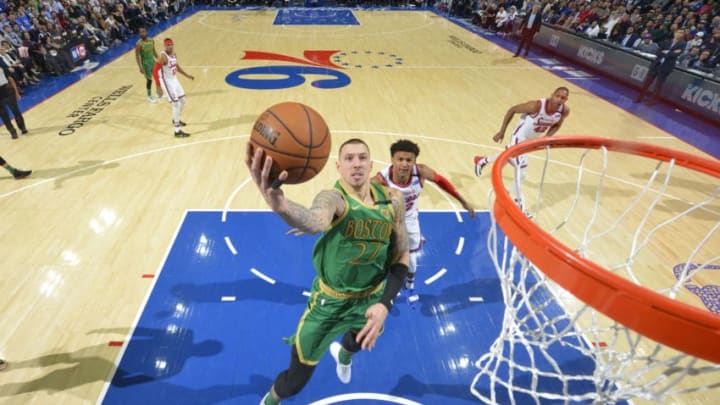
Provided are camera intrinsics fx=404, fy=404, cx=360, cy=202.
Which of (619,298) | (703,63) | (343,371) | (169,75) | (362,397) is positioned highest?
(619,298)

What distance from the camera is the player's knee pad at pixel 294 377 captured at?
277cm

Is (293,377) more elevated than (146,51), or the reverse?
(146,51)

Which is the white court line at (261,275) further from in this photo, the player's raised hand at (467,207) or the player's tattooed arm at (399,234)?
the player's raised hand at (467,207)

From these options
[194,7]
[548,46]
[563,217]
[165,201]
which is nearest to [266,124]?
[165,201]

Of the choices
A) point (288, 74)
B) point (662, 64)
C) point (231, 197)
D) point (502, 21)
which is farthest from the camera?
point (502, 21)

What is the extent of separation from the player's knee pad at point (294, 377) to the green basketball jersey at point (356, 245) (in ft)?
1.87

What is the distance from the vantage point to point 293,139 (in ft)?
6.99

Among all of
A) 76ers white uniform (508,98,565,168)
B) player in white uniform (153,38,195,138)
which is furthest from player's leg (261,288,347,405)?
player in white uniform (153,38,195,138)

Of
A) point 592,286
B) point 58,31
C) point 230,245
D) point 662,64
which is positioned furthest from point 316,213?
point 58,31

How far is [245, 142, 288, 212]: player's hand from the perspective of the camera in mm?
1677

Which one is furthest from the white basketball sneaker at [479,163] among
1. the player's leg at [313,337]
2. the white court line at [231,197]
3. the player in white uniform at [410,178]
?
the player's leg at [313,337]

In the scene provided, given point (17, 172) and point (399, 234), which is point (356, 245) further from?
point (17, 172)

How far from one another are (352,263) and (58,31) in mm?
14267

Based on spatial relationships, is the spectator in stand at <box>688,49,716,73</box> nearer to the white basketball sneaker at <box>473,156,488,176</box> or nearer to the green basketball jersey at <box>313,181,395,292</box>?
the white basketball sneaker at <box>473,156,488,176</box>
